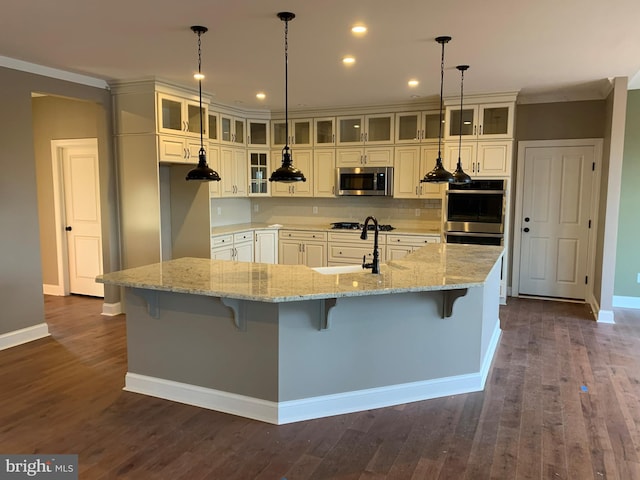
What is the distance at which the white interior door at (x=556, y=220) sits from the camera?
228 inches

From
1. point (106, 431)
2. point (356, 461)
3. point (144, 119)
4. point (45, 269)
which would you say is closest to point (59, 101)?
point (144, 119)

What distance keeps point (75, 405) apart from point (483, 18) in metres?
3.74

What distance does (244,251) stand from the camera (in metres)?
6.55

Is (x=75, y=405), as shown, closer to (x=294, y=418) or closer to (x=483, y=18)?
(x=294, y=418)

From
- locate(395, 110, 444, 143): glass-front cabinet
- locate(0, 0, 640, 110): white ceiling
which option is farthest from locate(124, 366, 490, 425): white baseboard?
locate(395, 110, 444, 143): glass-front cabinet

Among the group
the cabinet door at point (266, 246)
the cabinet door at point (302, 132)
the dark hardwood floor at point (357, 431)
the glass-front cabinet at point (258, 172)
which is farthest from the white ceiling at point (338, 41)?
the dark hardwood floor at point (357, 431)

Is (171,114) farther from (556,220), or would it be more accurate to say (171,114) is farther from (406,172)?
(556,220)

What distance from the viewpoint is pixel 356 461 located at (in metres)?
2.52

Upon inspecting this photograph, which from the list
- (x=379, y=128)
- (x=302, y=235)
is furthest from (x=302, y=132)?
(x=302, y=235)

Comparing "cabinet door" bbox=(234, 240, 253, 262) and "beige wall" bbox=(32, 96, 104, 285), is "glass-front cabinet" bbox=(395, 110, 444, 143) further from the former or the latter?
"beige wall" bbox=(32, 96, 104, 285)

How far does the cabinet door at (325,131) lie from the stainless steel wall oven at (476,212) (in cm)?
195

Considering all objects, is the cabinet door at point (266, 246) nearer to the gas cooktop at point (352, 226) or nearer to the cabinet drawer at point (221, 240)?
the cabinet drawer at point (221, 240)

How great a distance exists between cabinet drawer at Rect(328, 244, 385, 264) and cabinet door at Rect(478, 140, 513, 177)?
5.54 feet

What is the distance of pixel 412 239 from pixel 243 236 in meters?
2.31
